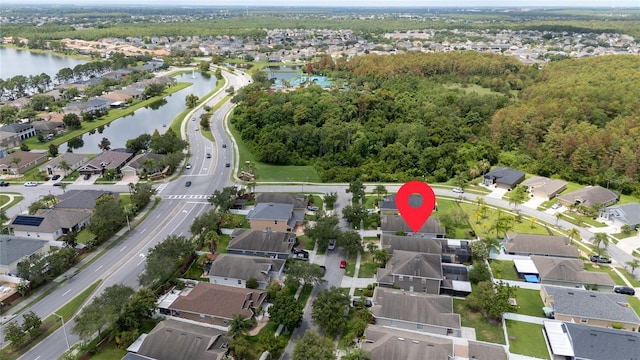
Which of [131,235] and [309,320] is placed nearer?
[309,320]

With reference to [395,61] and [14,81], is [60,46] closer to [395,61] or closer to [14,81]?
[14,81]

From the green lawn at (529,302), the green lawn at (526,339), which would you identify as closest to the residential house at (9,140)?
the green lawn at (526,339)

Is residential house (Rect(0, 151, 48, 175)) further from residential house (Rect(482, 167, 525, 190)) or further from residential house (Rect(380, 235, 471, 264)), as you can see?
residential house (Rect(482, 167, 525, 190))

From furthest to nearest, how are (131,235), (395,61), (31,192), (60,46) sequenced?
1. (60,46)
2. (395,61)
3. (31,192)
4. (131,235)

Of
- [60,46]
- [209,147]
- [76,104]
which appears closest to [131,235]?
[209,147]

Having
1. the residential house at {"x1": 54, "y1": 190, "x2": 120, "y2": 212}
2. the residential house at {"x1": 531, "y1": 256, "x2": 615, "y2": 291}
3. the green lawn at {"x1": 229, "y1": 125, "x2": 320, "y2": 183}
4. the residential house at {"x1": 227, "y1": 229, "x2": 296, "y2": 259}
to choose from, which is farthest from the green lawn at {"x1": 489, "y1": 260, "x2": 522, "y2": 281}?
the residential house at {"x1": 54, "y1": 190, "x2": 120, "y2": 212}

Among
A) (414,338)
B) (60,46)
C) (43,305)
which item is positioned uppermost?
(60,46)

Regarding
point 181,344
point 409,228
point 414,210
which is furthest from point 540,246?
point 181,344
